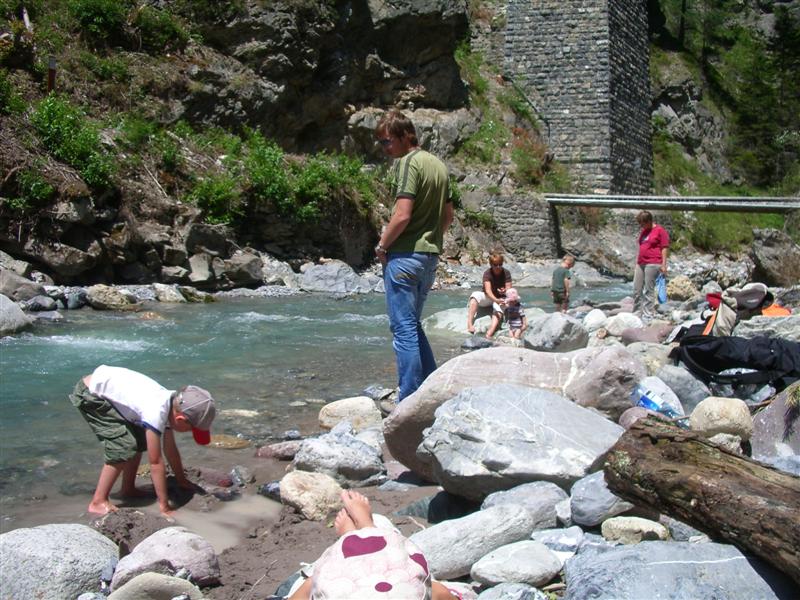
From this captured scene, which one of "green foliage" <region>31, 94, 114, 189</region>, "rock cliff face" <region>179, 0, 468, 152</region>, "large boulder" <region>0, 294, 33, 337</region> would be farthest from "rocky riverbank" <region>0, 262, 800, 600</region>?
"rock cliff face" <region>179, 0, 468, 152</region>

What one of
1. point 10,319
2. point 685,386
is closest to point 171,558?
point 685,386

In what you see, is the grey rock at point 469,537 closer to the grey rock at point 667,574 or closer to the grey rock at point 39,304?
the grey rock at point 667,574

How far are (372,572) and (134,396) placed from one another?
196cm

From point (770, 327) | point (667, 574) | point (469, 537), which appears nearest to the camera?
point (667, 574)

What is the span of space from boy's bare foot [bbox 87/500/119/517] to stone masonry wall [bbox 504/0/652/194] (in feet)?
77.3

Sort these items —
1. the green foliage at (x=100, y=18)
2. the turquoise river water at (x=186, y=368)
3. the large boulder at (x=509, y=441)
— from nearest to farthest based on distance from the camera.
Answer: the large boulder at (x=509, y=441) → the turquoise river water at (x=186, y=368) → the green foliage at (x=100, y=18)

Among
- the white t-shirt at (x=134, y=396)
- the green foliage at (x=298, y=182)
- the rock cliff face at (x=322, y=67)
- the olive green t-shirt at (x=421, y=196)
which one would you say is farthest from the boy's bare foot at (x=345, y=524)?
the rock cliff face at (x=322, y=67)

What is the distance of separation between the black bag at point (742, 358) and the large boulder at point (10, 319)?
6.61m

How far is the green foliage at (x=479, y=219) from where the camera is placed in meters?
22.2

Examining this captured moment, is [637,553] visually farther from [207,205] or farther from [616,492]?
[207,205]

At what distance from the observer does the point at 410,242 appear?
4.29 m

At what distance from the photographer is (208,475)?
3.87 m

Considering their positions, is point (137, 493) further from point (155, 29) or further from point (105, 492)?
point (155, 29)

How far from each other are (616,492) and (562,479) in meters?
0.44
